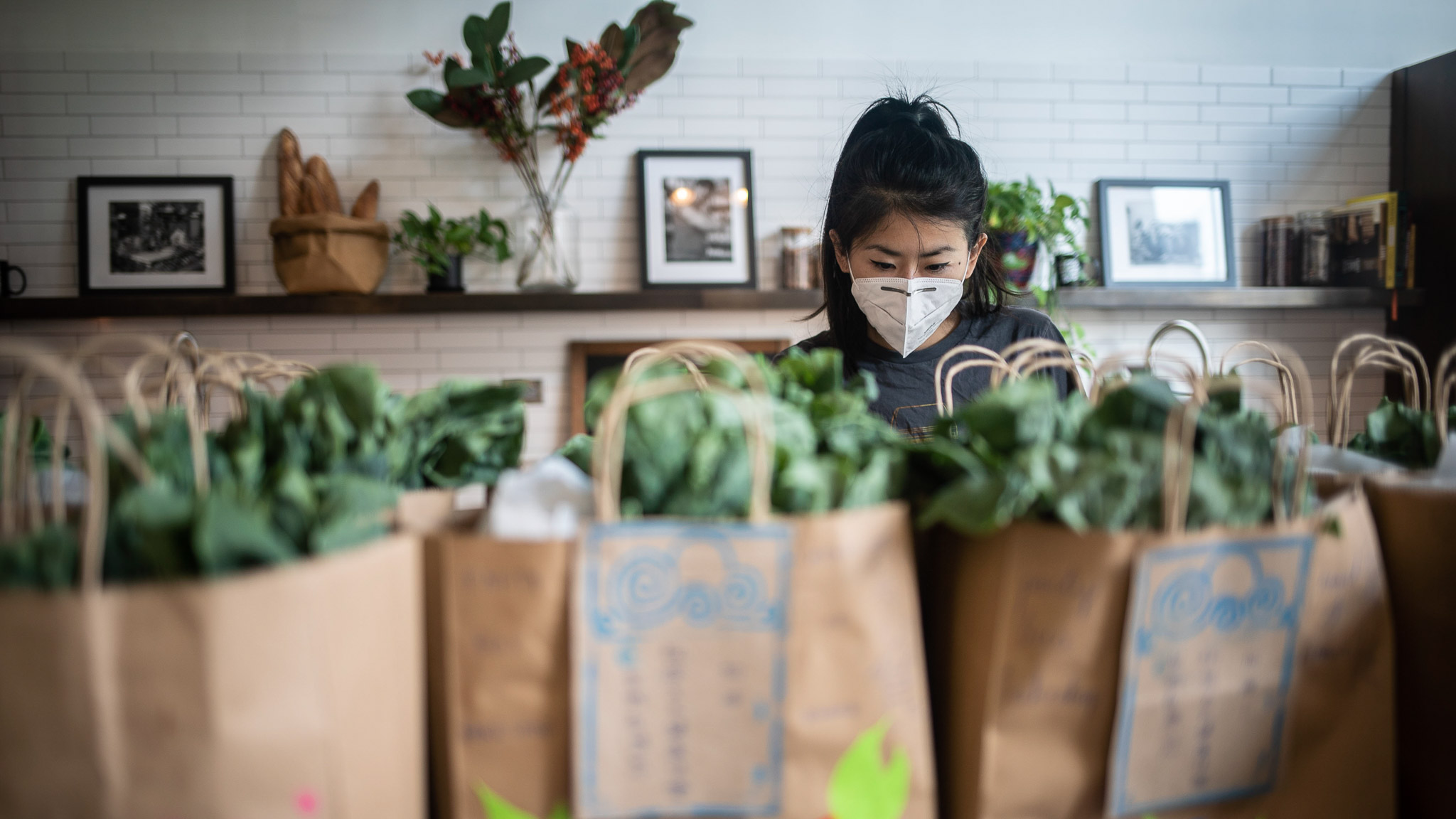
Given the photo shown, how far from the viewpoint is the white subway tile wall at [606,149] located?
2.76m

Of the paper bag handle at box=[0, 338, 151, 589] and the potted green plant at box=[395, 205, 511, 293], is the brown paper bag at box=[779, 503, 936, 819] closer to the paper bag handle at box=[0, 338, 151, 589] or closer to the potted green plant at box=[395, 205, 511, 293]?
the paper bag handle at box=[0, 338, 151, 589]

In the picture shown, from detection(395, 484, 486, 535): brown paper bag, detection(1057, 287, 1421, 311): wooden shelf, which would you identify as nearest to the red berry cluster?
detection(1057, 287, 1421, 311): wooden shelf

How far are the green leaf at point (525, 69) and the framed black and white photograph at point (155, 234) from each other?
119 centimetres

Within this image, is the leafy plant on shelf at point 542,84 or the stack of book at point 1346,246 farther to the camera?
the stack of book at point 1346,246

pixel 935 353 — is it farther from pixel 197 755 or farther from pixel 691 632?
pixel 197 755

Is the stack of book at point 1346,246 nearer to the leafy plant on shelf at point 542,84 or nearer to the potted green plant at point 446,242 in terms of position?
the leafy plant on shelf at point 542,84

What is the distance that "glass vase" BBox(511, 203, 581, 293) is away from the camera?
2775 millimetres

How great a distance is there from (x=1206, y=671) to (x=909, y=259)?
38.6 inches

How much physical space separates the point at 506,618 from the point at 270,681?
16 centimetres

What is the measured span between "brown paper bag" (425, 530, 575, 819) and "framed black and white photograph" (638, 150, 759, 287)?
2.36 m

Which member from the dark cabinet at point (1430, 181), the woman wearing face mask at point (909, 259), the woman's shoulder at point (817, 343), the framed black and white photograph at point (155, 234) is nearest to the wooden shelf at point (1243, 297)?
the dark cabinet at point (1430, 181)

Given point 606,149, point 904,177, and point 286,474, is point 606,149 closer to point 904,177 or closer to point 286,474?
point 904,177

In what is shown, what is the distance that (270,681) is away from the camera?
0.52 metres

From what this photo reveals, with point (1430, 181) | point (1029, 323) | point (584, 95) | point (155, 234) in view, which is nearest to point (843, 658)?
point (1029, 323)
